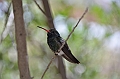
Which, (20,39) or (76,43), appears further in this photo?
(76,43)

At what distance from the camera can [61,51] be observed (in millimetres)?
1643

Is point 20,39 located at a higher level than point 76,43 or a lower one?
higher

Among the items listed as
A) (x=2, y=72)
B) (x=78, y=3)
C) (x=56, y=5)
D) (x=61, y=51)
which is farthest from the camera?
(x=78, y=3)

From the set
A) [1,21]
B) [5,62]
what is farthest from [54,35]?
[1,21]

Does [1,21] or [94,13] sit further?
[94,13]

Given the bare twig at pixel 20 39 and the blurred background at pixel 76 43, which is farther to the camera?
the blurred background at pixel 76 43

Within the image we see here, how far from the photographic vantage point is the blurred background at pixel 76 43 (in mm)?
2471

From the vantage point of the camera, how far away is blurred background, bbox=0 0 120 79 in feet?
8.11

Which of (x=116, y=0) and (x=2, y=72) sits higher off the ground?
(x=116, y=0)

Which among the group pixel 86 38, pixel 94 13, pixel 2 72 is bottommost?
pixel 2 72

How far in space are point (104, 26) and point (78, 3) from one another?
2.31 ft

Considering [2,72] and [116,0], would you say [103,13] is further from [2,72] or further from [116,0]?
[2,72]

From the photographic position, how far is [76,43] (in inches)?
105

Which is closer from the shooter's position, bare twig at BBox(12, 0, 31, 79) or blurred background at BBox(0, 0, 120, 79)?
bare twig at BBox(12, 0, 31, 79)
